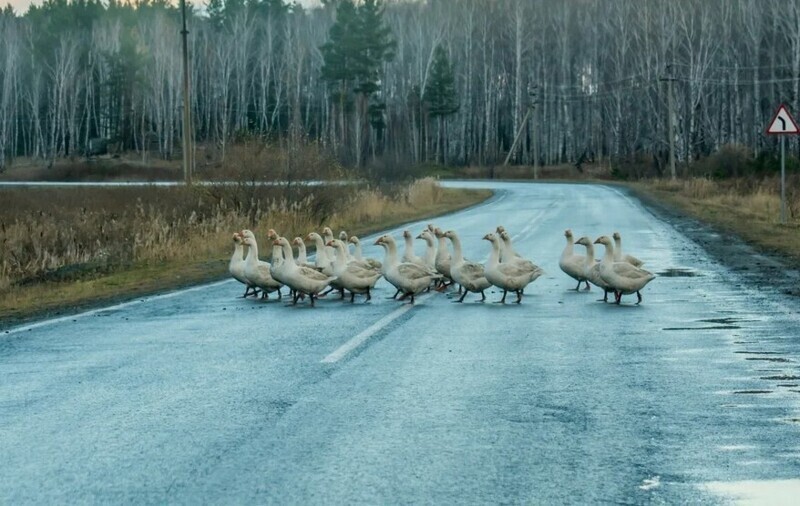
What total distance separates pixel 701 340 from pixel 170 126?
89.0m

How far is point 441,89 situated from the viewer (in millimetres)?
96812

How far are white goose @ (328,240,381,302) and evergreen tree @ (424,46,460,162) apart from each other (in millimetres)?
81797

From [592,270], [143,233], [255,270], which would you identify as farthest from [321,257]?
[143,233]

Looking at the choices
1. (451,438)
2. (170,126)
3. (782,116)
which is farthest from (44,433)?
(170,126)

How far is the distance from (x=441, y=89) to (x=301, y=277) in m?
83.5

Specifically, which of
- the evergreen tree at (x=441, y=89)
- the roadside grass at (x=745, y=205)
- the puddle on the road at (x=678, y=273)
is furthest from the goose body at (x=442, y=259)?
the evergreen tree at (x=441, y=89)

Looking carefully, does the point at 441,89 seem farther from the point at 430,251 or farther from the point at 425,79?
the point at 430,251

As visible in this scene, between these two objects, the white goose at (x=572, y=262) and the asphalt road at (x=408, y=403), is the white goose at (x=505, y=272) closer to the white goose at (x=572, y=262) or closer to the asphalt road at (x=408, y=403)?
the asphalt road at (x=408, y=403)

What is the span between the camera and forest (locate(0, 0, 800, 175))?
87125 millimetres

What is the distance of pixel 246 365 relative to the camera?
→ 33.5 ft

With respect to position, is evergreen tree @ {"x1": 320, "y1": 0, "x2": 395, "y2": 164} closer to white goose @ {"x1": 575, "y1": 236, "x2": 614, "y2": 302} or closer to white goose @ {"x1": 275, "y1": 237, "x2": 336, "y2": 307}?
white goose @ {"x1": 575, "y1": 236, "x2": 614, "y2": 302}

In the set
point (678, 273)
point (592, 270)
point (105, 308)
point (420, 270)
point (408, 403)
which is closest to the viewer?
point (408, 403)

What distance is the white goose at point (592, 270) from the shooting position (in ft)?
48.7

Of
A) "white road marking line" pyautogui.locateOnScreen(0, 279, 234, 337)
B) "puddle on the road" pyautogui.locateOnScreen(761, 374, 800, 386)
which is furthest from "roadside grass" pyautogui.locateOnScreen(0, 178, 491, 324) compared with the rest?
"puddle on the road" pyautogui.locateOnScreen(761, 374, 800, 386)
